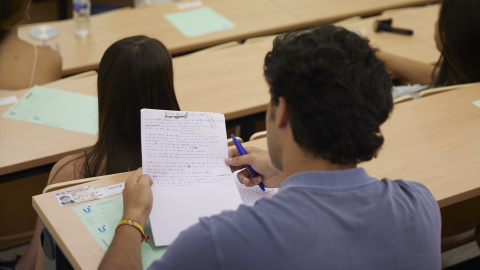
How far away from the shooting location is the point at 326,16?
3604mm

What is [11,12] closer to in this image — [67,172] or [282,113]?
[67,172]

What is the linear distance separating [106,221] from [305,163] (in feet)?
2.07

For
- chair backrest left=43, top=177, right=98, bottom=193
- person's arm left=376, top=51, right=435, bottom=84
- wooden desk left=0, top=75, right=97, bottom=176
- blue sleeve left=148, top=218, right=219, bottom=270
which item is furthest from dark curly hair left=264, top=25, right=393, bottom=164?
person's arm left=376, top=51, right=435, bottom=84

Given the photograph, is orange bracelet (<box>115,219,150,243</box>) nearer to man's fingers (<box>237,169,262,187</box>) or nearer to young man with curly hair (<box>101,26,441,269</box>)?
young man with curly hair (<box>101,26,441,269</box>)

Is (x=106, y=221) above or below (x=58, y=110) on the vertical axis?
above

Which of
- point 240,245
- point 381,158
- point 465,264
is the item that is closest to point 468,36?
point 381,158

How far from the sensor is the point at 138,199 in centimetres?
147

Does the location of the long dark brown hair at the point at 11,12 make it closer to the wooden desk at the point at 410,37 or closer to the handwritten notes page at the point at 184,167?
the handwritten notes page at the point at 184,167

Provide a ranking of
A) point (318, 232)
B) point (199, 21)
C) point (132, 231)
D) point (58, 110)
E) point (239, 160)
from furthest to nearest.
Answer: point (199, 21) → point (58, 110) → point (239, 160) → point (132, 231) → point (318, 232)

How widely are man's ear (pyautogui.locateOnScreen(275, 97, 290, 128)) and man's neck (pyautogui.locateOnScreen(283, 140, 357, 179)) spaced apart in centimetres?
5

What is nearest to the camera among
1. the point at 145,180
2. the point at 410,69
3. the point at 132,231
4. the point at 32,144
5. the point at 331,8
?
the point at 132,231

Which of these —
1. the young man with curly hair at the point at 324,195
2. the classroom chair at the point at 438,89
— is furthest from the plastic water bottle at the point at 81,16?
the young man with curly hair at the point at 324,195

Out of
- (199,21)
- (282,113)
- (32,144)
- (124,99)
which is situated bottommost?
(32,144)

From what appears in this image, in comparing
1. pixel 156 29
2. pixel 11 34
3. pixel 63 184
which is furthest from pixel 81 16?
pixel 63 184
